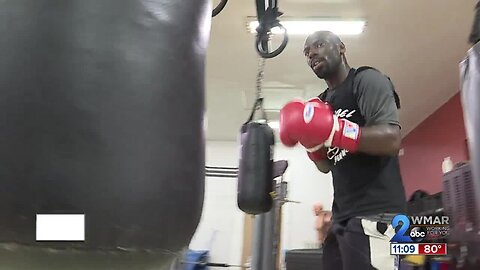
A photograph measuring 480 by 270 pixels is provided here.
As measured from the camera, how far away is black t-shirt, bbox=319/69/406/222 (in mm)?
1775

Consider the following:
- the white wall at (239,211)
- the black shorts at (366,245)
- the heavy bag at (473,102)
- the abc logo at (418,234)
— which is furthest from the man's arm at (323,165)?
the white wall at (239,211)

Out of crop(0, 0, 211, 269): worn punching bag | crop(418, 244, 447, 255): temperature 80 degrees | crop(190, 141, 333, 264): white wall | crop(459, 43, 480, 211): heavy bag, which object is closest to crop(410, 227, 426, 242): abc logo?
crop(418, 244, 447, 255): temperature 80 degrees

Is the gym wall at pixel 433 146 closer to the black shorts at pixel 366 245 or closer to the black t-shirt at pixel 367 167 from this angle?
the black t-shirt at pixel 367 167

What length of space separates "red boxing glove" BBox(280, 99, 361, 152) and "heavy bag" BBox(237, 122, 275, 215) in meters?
0.18

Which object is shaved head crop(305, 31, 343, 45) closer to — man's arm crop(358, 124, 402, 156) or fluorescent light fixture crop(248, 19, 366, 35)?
man's arm crop(358, 124, 402, 156)

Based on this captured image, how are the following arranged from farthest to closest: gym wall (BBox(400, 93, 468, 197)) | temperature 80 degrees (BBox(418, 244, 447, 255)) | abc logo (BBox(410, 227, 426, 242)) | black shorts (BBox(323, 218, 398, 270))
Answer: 1. gym wall (BBox(400, 93, 468, 197))
2. temperature 80 degrees (BBox(418, 244, 447, 255))
3. abc logo (BBox(410, 227, 426, 242))
4. black shorts (BBox(323, 218, 398, 270))

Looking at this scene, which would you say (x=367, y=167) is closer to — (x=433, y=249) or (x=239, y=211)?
(x=433, y=249)

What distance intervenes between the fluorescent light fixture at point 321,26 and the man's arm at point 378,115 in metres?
2.42

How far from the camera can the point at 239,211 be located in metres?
7.36

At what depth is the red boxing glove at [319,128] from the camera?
68.4 inches

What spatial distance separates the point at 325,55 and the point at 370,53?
3.03 meters

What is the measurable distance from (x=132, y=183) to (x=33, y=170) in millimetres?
127

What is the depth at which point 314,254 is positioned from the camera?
4539 mm

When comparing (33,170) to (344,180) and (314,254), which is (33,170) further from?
(314,254)
